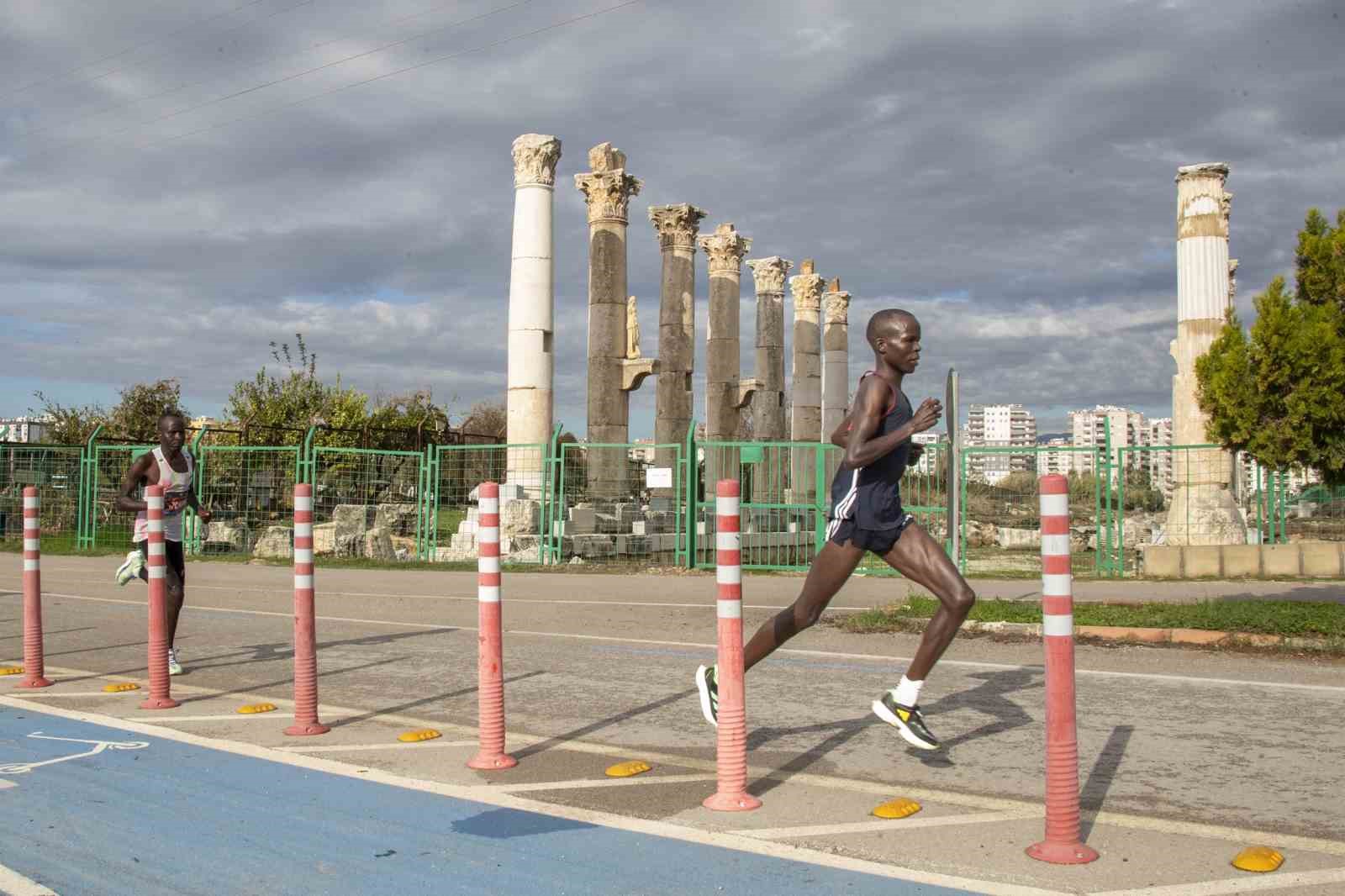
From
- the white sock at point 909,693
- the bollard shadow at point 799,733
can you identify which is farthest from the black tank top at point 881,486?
the bollard shadow at point 799,733

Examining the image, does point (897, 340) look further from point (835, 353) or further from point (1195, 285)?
point (835, 353)

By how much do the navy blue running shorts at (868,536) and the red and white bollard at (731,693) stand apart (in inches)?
43.0

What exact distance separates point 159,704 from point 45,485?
2727 centimetres

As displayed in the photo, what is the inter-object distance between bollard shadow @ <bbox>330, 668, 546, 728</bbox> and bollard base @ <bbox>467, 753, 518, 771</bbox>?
5.16 feet

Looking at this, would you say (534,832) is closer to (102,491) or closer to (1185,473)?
(1185,473)

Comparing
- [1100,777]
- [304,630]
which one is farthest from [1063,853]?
[304,630]

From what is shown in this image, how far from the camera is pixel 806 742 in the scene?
688cm

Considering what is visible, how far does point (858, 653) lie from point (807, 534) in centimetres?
1426

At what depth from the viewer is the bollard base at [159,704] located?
26.8 feet

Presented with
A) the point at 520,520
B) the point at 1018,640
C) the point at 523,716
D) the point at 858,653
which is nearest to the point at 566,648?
the point at 858,653

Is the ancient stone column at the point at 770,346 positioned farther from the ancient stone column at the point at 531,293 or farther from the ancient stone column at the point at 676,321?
the ancient stone column at the point at 531,293

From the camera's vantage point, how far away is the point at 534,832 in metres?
5.06

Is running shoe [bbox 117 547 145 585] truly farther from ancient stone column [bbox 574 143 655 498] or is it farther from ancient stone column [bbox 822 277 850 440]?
ancient stone column [bbox 822 277 850 440]

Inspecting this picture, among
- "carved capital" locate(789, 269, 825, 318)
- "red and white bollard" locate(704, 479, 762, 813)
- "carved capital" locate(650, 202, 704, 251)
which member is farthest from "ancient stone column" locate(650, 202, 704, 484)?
"red and white bollard" locate(704, 479, 762, 813)
